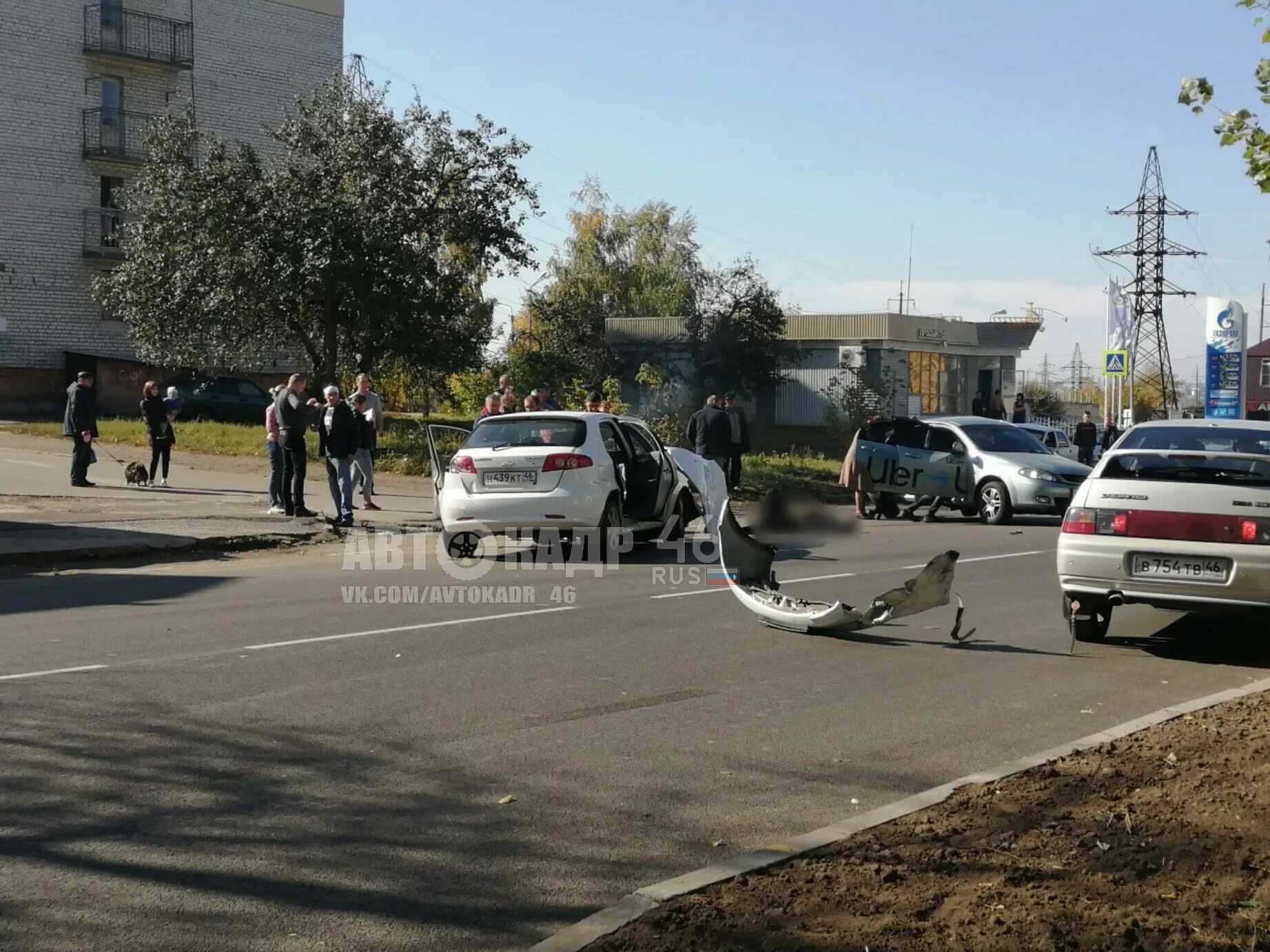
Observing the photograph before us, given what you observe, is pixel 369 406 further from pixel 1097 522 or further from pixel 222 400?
pixel 222 400

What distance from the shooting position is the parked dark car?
128 feet

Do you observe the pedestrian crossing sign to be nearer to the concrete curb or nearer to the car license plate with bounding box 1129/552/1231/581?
the car license plate with bounding box 1129/552/1231/581

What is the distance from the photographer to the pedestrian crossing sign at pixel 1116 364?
122 ft

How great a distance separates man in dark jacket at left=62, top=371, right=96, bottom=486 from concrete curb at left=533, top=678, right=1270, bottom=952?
695 inches

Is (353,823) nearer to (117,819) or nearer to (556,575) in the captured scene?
(117,819)

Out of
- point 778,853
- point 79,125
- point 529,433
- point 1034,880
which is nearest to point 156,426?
point 529,433

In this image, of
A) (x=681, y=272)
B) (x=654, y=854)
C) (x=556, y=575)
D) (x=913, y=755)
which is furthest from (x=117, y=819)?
(x=681, y=272)

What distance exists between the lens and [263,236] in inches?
1209

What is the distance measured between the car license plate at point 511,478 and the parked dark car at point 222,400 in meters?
24.9

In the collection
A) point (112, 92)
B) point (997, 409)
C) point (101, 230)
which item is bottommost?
point (997, 409)

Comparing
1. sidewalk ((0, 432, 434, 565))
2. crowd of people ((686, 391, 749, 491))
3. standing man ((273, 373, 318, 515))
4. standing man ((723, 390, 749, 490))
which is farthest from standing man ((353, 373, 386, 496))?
standing man ((723, 390, 749, 490))

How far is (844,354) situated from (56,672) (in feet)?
144

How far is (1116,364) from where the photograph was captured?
37281 mm

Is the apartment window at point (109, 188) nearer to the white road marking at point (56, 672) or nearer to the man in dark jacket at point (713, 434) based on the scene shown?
the man in dark jacket at point (713, 434)
